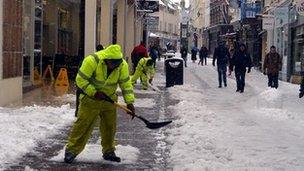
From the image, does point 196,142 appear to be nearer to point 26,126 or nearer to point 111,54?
point 111,54

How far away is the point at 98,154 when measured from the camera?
904 cm

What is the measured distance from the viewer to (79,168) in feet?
26.7

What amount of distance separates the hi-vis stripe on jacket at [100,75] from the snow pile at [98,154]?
92 cm

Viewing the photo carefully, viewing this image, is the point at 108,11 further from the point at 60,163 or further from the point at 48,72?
the point at 60,163

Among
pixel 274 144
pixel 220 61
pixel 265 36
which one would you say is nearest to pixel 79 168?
pixel 274 144

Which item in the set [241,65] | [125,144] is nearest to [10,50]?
[125,144]

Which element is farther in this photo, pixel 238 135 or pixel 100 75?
pixel 238 135

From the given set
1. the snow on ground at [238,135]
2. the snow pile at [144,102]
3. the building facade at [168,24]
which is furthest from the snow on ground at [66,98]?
the building facade at [168,24]

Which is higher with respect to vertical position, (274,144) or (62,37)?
(62,37)

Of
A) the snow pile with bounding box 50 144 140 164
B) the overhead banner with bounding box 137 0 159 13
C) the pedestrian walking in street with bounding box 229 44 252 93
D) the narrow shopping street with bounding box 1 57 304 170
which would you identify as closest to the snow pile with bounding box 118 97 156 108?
the narrow shopping street with bounding box 1 57 304 170

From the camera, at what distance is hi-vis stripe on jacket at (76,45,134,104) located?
8.17 metres

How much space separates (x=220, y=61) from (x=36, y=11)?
7.20m

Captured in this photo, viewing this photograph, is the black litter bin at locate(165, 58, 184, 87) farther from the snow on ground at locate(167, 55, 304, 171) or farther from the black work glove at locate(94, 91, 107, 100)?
the black work glove at locate(94, 91, 107, 100)

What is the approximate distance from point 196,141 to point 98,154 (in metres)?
1.82
